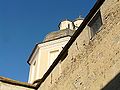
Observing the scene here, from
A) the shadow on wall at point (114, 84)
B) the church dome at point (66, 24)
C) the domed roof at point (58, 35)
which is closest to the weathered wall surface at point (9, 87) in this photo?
the domed roof at point (58, 35)

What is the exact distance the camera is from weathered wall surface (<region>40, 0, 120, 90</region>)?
593cm

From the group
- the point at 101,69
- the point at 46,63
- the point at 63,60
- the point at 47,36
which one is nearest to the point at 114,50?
the point at 101,69

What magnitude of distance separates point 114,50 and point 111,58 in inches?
8.6

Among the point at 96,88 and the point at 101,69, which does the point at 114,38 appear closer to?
the point at 101,69

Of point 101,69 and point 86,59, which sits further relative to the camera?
point 86,59

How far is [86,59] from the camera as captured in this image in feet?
24.1

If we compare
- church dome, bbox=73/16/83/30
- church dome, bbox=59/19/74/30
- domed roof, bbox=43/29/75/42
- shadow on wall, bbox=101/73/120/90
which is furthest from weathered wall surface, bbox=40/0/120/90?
church dome, bbox=73/16/83/30

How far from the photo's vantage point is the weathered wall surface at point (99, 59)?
5.93 meters

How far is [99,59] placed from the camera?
6531 millimetres

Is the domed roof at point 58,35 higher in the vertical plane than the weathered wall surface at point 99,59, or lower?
higher

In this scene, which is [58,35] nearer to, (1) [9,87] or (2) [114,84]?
(1) [9,87]

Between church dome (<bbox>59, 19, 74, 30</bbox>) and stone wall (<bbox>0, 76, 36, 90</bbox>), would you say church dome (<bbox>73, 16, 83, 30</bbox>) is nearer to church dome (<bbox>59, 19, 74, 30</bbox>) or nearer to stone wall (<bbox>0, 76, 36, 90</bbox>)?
church dome (<bbox>59, 19, 74, 30</bbox>)

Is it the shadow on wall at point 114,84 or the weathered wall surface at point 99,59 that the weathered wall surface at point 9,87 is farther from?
the shadow on wall at point 114,84

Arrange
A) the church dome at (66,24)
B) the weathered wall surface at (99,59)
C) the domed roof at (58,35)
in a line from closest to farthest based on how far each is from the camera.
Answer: the weathered wall surface at (99,59) < the domed roof at (58,35) < the church dome at (66,24)
